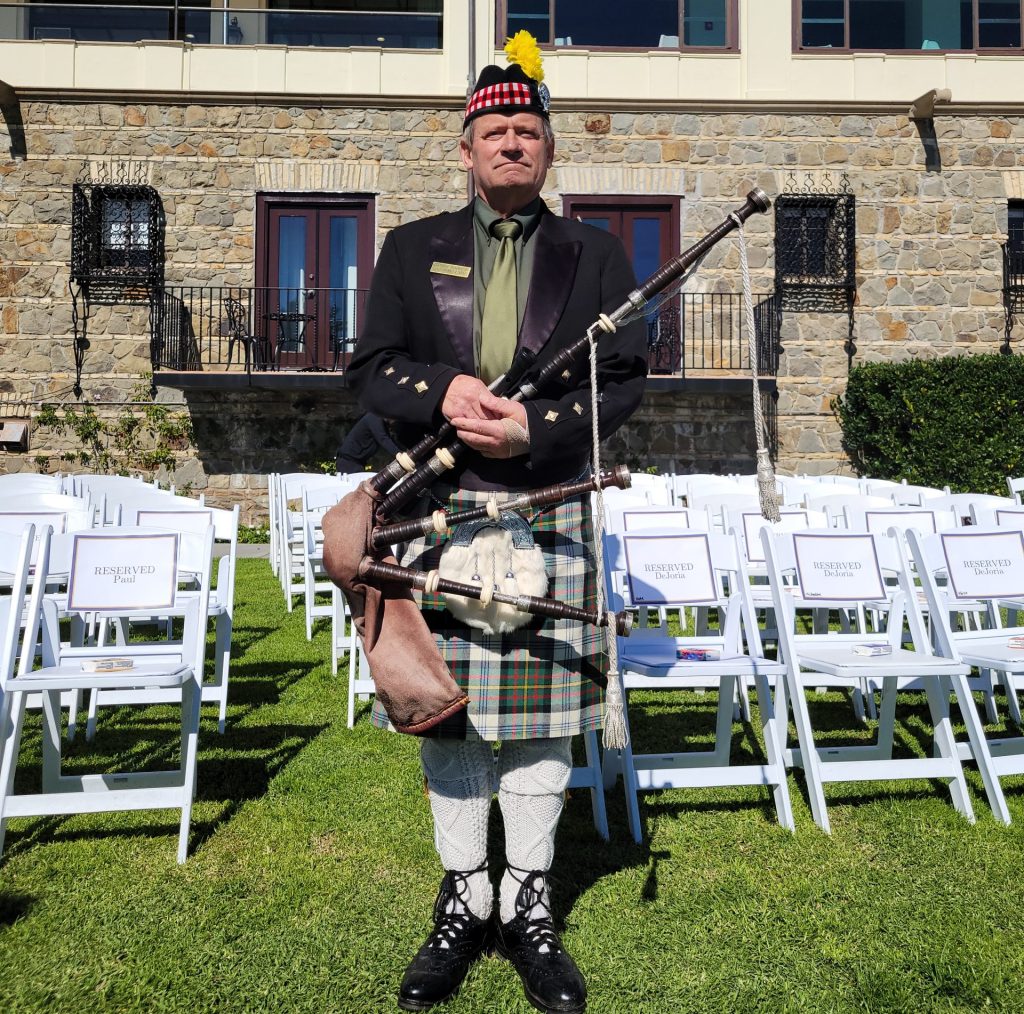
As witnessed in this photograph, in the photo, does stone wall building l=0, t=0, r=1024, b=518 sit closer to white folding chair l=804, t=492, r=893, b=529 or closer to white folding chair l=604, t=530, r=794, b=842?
white folding chair l=804, t=492, r=893, b=529

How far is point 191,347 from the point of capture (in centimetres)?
1227

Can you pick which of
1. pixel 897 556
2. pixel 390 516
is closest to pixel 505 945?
pixel 390 516

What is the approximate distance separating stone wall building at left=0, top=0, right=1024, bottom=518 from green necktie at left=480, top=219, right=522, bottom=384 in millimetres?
10243

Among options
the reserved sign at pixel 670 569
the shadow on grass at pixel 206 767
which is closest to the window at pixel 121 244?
the shadow on grass at pixel 206 767

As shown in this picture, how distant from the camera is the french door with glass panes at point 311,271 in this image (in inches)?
486

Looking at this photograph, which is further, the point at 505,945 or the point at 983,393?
the point at 983,393

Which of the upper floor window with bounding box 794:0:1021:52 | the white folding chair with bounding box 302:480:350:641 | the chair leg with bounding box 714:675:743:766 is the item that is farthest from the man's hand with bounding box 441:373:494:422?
the upper floor window with bounding box 794:0:1021:52

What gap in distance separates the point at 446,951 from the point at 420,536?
0.94m

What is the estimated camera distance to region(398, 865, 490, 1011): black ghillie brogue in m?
2.03

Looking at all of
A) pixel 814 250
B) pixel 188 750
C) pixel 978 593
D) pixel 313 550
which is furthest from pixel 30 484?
pixel 814 250

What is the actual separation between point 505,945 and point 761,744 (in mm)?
2170

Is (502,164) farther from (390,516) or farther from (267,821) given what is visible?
(267,821)

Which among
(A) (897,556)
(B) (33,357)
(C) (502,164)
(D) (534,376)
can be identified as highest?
(B) (33,357)

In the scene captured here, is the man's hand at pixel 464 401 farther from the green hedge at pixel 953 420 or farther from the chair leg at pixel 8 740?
the green hedge at pixel 953 420
